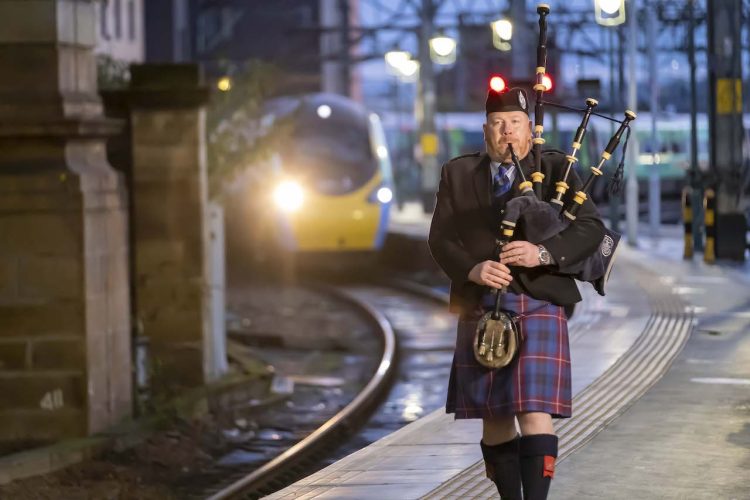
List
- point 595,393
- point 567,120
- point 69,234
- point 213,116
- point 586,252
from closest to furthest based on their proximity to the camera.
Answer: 1. point 586,252
2. point 595,393
3. point 69,234
4. point 213,116
5. point 567,120

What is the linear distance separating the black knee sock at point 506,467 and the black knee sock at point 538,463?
0.11 metres

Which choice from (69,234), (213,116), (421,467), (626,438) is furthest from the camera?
(213,116)

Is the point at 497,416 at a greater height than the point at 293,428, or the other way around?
the point at 497,416

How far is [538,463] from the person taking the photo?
5883 mm

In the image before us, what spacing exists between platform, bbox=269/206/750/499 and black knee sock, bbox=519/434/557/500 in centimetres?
113

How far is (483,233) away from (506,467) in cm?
86

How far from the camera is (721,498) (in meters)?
7.00

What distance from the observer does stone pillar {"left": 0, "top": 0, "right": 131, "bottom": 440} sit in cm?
1186

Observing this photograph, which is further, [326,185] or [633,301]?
[326,185]

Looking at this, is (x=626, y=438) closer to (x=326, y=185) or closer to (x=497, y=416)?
(x=497, y=416)

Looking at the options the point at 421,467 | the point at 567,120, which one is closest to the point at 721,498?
the point at 421,467

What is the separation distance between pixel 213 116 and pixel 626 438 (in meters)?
9.02

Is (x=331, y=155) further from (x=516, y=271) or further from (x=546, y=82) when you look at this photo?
(x=516, y=271)

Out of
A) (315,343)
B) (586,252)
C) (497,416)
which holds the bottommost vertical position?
(315,343)
